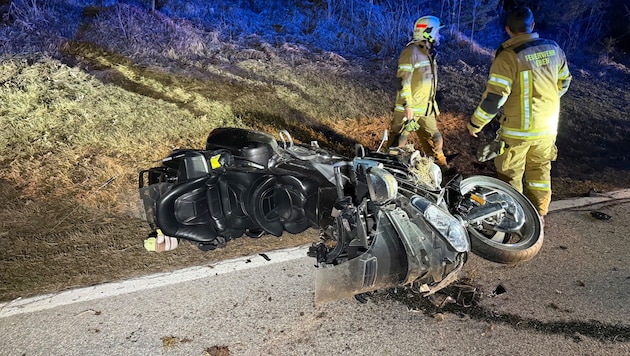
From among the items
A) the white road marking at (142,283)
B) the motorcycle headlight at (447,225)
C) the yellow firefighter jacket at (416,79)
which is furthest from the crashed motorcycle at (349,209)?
the yellow firefighter jacket at (416,79)

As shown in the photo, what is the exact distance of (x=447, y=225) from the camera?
2555 mm

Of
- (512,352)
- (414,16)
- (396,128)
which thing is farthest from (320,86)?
(512,352)

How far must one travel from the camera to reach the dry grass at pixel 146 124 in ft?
12.1

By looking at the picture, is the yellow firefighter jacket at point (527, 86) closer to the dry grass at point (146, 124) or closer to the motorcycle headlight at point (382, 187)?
the dry grass at point (146, 124)

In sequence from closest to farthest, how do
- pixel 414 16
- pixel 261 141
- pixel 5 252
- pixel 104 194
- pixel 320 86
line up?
pixel 261 141
pixel 5 252
pixel 104 194
pixel 320 86
pixel 414 16

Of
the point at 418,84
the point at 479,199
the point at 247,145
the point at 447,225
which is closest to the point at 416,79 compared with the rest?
the point at 418,84

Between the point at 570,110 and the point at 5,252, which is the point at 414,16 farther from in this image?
the point at 5,252

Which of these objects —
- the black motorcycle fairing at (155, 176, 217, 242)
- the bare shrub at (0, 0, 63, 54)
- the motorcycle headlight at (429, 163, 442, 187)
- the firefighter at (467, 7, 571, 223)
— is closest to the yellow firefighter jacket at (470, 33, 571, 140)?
the firefighter at (467, 7, 571, 223)

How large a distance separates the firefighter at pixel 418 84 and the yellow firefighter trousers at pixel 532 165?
1245mm

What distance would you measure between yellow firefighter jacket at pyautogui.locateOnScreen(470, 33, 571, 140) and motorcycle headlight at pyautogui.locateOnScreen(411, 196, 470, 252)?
1.81 meters

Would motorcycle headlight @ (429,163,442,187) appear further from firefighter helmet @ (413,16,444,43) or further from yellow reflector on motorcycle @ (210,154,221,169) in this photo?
firefighter helmet @ (413,16,444,43)

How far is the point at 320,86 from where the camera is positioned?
725 centimetres

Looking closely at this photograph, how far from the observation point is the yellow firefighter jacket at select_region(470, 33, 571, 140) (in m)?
3.78

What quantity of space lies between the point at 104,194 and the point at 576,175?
5.71 m
